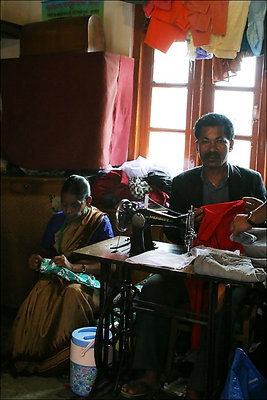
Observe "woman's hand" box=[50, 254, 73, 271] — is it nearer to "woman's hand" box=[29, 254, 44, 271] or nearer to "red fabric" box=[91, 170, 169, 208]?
"woman's hand" box=[29, 254, 44, 271]

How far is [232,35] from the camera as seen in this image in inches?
120

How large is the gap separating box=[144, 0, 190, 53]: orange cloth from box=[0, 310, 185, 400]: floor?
2.14 metres

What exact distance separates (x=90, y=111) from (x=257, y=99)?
126 centimetres

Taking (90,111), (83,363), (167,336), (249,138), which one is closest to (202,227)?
(167,336)

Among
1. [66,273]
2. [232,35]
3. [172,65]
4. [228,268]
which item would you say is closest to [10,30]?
[172,65]

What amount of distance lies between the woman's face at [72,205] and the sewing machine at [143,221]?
62cm

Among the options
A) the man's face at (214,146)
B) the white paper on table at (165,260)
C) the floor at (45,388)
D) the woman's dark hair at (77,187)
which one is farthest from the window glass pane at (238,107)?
the floor at (45,388)

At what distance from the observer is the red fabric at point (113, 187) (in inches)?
143

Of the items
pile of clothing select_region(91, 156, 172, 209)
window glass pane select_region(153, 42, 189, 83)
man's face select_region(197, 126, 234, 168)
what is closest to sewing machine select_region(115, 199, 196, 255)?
man's face select_region(197, 126, 234, 168)

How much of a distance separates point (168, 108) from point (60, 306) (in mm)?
1846

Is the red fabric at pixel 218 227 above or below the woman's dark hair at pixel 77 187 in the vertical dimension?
below

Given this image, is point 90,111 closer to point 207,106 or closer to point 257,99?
point 207,106

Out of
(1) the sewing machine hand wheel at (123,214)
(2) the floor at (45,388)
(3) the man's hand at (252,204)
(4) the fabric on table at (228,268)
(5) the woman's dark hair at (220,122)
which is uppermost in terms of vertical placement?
(5) the woman's dark hair at (220,122)

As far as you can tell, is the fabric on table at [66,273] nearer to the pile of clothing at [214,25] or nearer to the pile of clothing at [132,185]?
the pile of clothing at [132,185]
